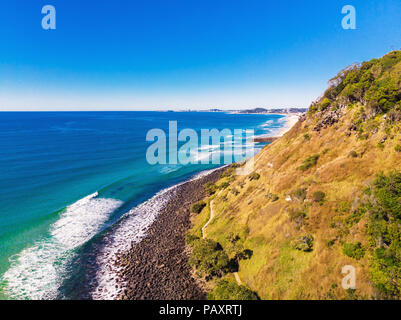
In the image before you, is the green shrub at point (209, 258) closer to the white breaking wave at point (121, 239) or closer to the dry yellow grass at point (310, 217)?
the dry yellow grass at point (310, 217)

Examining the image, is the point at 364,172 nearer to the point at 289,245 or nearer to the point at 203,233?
the point at 289,245

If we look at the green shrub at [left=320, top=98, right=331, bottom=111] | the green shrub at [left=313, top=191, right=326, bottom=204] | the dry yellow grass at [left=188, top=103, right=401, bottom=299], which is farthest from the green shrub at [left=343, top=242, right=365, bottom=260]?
the green shrub at [left=320, top=98, right=331, bottom=111]

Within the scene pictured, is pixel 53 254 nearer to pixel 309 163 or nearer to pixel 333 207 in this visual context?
pixel 333 207

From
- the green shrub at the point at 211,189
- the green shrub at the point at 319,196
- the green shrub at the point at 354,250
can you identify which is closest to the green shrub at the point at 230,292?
the green shrub at the point at 354,250

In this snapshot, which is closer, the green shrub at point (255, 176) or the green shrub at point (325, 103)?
the green shrub at point (255, 176)

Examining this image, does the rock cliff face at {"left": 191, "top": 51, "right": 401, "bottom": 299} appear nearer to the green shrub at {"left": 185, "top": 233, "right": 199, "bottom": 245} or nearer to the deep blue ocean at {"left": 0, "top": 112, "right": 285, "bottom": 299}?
the green shrub at {"left": 185, "top": 233, "right": 199, "bottom": 245}

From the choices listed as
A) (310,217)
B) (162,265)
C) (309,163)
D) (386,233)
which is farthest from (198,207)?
(386,233)
